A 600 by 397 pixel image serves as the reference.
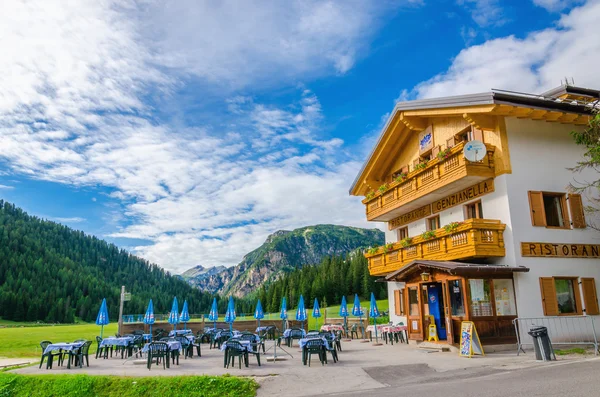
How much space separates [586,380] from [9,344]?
3664cm

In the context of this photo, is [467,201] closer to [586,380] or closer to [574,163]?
[574,163]

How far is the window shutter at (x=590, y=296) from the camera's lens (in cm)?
1692

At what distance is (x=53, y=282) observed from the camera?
145375 millimetres

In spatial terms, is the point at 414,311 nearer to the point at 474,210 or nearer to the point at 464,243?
the point at 464,243

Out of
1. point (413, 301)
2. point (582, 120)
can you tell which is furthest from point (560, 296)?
point (582, 120)

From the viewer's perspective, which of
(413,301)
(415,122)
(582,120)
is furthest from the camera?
(415,122)

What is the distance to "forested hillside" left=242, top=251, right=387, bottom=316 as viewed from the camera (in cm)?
9006

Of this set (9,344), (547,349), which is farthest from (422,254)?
(9,344)

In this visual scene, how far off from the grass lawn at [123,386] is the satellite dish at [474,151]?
11822mm

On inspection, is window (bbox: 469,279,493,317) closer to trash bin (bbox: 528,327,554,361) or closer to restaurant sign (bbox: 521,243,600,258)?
restaurant sign (bbox: 521,243,600,258)

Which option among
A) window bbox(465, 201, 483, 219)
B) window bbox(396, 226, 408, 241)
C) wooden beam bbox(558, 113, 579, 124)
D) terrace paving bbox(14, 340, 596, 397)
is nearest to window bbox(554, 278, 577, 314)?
terrace paving bbox(14, 340, 596, 397)

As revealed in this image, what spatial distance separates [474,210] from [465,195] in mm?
776

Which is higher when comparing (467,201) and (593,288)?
(467,201)

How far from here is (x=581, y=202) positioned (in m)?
18.2
